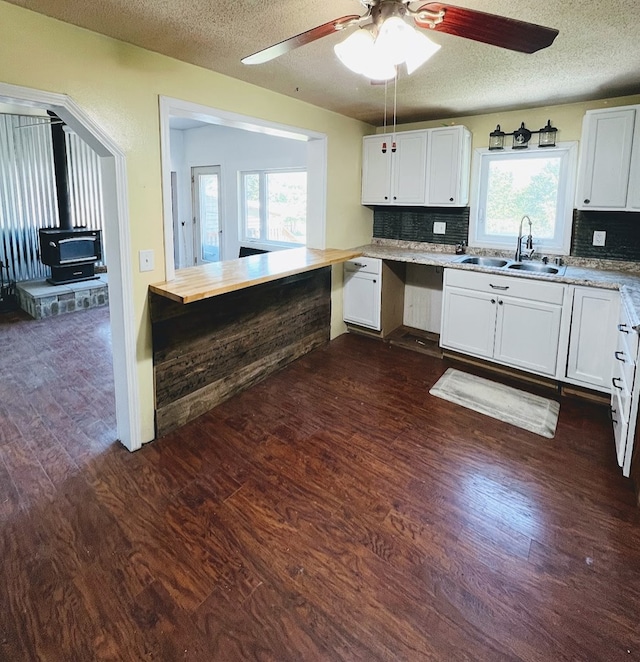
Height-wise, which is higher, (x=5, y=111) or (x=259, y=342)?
(x=5, y=111)

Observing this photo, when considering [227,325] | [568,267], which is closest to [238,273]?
[227,325]

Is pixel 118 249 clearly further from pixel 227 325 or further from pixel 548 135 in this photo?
pixel 548 135

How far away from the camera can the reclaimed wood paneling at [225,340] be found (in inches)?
107

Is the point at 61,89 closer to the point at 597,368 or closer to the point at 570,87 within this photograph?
the point at 570,87

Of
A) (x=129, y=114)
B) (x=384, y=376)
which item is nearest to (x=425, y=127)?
(x=384, y=376)

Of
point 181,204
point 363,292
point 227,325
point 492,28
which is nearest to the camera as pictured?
point 492,28

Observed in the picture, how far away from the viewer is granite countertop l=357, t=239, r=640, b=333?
2.75 meters

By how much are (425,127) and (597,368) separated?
2.75 meters

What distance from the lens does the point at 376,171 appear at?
4.35 meters

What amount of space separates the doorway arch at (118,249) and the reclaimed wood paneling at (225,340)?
0.53ft

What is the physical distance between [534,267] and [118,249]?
3.25 meters

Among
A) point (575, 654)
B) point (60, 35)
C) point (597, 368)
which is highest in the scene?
point (60, 35)

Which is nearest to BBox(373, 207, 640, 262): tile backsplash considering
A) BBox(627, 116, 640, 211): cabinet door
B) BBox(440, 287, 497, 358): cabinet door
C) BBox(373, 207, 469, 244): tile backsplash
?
BBox(373, 207, 469, 244): tile backsplash

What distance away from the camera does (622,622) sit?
1554 mm
